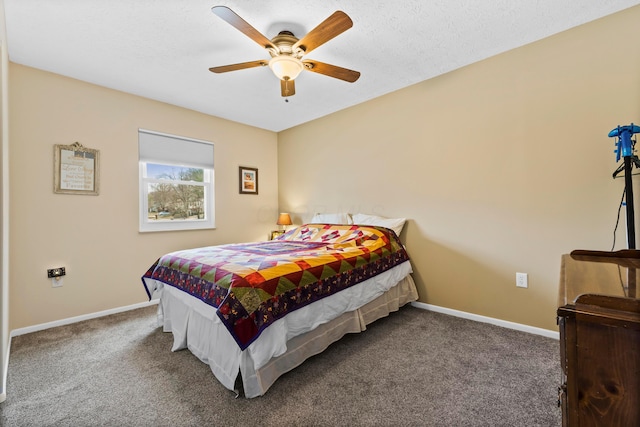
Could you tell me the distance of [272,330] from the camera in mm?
1635

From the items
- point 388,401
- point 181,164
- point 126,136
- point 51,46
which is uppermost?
point 51,46

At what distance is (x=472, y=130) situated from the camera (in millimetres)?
2674

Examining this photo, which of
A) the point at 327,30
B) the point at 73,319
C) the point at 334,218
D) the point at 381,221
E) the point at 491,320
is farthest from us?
the point at 334,218

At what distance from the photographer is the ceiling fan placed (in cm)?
169

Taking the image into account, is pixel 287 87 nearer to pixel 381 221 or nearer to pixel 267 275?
pixel 267 275

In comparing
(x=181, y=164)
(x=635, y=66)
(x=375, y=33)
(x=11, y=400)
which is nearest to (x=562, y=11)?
(x=635, y=66)

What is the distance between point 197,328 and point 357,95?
2.96m

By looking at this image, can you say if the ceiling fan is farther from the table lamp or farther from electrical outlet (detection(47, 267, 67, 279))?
electrical outlet (detection(47, 267, 67, 279))

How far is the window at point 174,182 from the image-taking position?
3309 millimetres

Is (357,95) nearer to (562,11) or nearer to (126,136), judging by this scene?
(562,11)

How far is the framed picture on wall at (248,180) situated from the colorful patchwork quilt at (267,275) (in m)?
1.71

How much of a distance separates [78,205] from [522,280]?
4.33 meters

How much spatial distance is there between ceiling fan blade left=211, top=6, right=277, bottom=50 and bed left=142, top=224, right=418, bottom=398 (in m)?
1.52

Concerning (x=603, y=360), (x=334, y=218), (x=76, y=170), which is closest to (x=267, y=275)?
(x=603, y=360)
